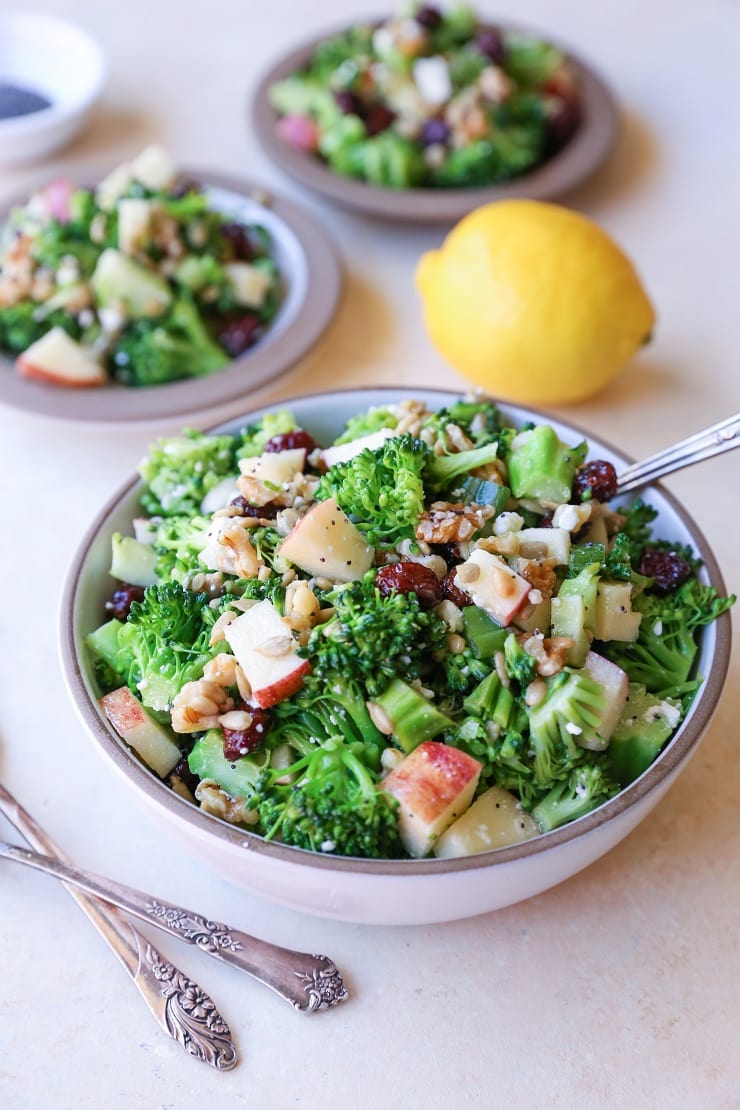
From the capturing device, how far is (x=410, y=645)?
4.17ft

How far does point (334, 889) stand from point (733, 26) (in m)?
3.31

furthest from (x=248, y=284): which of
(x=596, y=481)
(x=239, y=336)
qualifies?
(x=596, y=481)

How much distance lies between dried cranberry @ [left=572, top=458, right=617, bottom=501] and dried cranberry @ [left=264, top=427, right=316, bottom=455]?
0.41 metres

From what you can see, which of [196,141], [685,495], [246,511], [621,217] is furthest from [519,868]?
Answer: [196,141]

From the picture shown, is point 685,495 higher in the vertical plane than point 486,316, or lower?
lower

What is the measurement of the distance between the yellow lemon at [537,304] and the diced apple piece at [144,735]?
1.03 metres

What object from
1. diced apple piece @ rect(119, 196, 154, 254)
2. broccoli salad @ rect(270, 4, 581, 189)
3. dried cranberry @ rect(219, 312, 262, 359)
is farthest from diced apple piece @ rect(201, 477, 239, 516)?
broccoli salad @ rect(270, 4, 581, 189)

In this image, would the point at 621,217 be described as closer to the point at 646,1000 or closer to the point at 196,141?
the point at 196,141

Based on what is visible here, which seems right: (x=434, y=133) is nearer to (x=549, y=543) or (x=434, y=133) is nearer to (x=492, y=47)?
(x=492, y=47)

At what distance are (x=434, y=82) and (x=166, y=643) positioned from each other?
5.97 ft

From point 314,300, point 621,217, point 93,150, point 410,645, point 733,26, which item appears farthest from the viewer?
point 733,26

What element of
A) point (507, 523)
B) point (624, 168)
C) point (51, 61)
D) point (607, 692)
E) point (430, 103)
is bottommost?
point (624, 168)

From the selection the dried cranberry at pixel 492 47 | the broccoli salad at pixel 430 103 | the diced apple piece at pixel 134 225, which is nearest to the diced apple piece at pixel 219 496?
the diced apple piece at pixel 134 225

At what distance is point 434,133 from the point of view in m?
2.53
